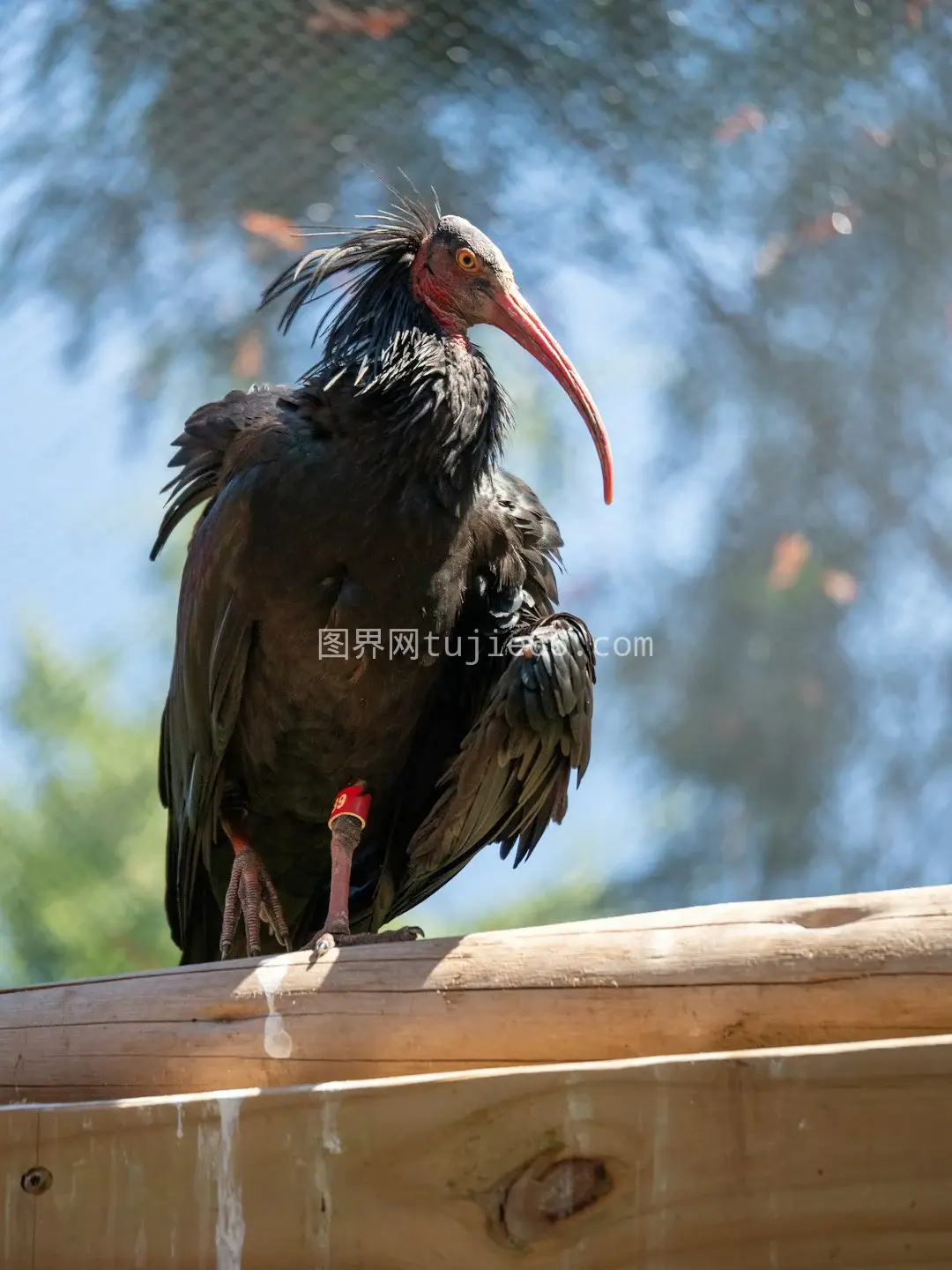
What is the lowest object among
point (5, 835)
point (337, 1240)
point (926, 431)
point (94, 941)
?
point (337, 1240)

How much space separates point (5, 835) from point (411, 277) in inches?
145

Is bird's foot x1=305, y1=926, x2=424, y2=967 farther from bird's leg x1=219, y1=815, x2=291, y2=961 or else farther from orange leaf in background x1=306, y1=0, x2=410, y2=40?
orange leaf in background x1=306, y1=0, x2=410, y2=40

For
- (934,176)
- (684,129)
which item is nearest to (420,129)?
(684,129)

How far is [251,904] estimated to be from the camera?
116 inches

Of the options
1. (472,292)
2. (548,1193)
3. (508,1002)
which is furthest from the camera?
(472,292)

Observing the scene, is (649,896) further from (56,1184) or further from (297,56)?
(56,1184)

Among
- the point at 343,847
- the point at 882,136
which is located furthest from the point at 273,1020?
the point at 882,136

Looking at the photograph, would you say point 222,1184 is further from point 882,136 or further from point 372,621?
point 882,136

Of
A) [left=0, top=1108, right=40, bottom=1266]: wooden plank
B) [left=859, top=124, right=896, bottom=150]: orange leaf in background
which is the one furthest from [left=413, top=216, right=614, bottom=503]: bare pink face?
[left=859, top=124, right=896, bottom=150]: orange leaf in background

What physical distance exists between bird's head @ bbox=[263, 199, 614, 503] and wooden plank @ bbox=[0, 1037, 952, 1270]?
1623mm

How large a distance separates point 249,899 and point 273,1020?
1064 mm

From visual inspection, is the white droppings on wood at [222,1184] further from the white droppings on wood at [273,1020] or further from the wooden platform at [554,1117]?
the white droppings on wood at [273,1020]

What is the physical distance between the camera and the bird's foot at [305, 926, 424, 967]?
2.10 meters

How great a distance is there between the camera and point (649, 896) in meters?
6.53
